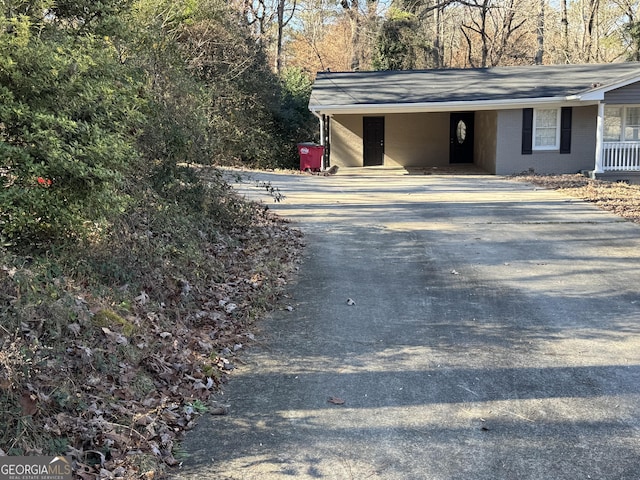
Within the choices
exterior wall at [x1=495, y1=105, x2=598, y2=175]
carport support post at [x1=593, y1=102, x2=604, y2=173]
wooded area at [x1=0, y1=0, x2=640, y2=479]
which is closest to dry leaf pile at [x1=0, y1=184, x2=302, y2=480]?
wooded area at [x1=0, y1=0, x2=640, y2=479]

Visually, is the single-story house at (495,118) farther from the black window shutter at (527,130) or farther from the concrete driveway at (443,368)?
the concrete driveway at (443,368)

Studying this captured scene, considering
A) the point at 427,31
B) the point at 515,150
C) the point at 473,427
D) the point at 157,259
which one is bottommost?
the point at 473,427

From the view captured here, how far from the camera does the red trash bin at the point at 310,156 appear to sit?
72.9 ft

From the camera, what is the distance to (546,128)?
21547 millimetres

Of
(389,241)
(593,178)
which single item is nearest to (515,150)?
(593,178)

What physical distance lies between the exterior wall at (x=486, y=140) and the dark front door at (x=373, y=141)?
3.83 meters

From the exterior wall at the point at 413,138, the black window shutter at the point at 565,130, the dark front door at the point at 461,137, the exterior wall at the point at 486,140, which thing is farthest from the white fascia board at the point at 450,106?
the dark front door at the point at 461,137

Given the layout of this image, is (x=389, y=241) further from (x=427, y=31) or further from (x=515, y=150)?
(x=427, y=31)

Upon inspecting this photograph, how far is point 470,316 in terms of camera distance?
6.30m

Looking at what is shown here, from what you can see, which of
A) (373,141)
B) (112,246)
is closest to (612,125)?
(373,141)

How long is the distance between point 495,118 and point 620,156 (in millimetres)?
4282

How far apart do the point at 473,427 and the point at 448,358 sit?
120cm

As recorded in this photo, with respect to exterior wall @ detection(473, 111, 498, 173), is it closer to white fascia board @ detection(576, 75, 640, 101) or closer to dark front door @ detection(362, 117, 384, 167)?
white fascia board @ detection(576, 75, 640, 101)

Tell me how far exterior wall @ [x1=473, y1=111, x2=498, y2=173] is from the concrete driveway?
12146mm
